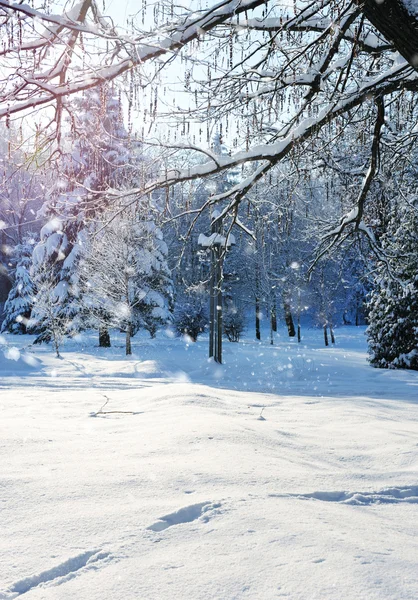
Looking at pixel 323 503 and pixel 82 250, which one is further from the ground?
pixel 82 250

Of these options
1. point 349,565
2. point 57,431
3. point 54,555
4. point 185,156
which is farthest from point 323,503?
point 185,156

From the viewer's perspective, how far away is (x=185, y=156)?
209 inches

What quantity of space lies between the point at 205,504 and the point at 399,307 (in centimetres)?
1187

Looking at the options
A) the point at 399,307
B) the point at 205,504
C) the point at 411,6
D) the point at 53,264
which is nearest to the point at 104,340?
the point at 53,264

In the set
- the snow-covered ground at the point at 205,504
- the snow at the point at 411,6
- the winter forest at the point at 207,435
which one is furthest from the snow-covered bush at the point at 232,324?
the snow at the point at 411,6

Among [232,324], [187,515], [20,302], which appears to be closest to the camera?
[187,515]

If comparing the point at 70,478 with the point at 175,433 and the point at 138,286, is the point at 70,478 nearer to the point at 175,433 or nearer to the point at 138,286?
the point at 175,433

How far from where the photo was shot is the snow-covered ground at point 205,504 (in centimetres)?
166

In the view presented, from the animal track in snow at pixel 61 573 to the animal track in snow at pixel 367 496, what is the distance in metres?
1.08

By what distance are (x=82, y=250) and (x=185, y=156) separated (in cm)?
1844

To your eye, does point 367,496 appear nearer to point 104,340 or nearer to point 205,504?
point 205,504

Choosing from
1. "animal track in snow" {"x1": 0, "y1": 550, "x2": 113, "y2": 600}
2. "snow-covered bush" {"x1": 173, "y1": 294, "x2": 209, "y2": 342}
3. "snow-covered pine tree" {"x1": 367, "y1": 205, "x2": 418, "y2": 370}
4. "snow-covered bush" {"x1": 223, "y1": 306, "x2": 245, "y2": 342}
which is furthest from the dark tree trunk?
"snow-covered bush" {"x1": 223, "y1": 306, "x2": 245, "y2": 342}

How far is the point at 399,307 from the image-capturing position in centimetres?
1291

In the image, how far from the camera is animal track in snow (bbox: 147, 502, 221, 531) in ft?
6.98
